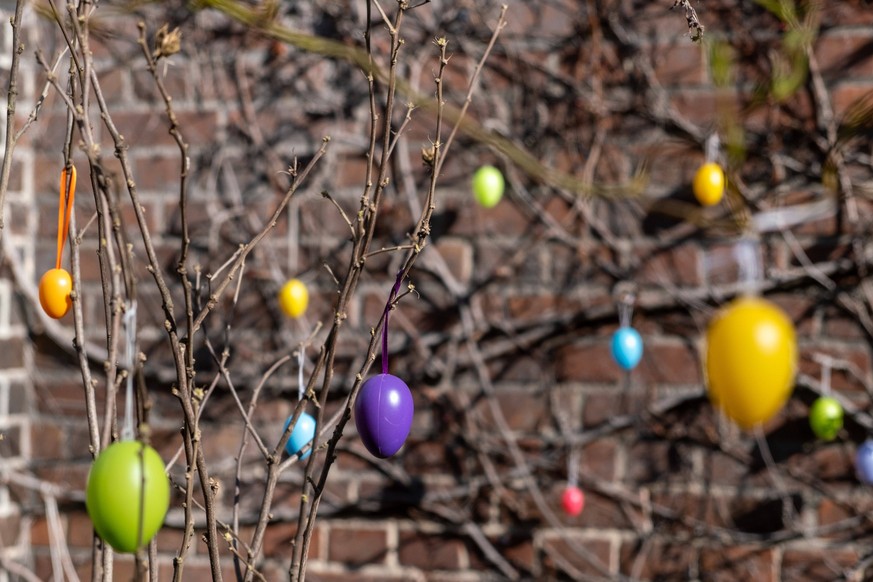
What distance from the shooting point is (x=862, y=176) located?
136cm

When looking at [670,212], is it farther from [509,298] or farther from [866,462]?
[866,462]

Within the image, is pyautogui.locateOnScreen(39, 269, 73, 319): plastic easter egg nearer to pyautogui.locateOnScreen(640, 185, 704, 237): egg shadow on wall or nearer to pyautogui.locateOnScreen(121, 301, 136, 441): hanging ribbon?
pyautogui.locateOnScreen(121, 301, 136, 441): hanging ribbon

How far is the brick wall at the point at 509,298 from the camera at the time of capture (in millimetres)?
1374

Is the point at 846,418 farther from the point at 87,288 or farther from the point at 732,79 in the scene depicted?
the point at 87,288

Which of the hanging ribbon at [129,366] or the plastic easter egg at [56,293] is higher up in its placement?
the plastic easter egg at [56,293]

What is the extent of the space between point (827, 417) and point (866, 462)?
81 mm

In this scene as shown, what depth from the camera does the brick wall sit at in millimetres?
1374

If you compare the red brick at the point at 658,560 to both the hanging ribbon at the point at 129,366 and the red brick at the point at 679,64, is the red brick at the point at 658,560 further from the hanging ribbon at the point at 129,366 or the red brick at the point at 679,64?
the hanging ribbon at the point at 129,366

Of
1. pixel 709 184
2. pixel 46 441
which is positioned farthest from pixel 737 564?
pixel 46 441

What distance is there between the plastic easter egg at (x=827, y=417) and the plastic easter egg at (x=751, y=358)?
844 millimetres

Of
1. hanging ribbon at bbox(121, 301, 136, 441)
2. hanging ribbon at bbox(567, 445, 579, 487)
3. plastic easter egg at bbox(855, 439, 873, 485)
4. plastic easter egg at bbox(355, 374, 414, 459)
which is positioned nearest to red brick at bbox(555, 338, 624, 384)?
hanging ribbon at bbox(567, 445, 579, 487)

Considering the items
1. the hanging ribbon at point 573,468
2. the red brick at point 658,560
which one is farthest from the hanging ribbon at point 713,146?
the red brick at point 658,560

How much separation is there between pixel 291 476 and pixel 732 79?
95cm

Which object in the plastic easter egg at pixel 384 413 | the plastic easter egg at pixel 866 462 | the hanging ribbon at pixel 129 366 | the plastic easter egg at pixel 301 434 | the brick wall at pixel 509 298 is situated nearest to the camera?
the hanging ribbon at pixel 129 366
